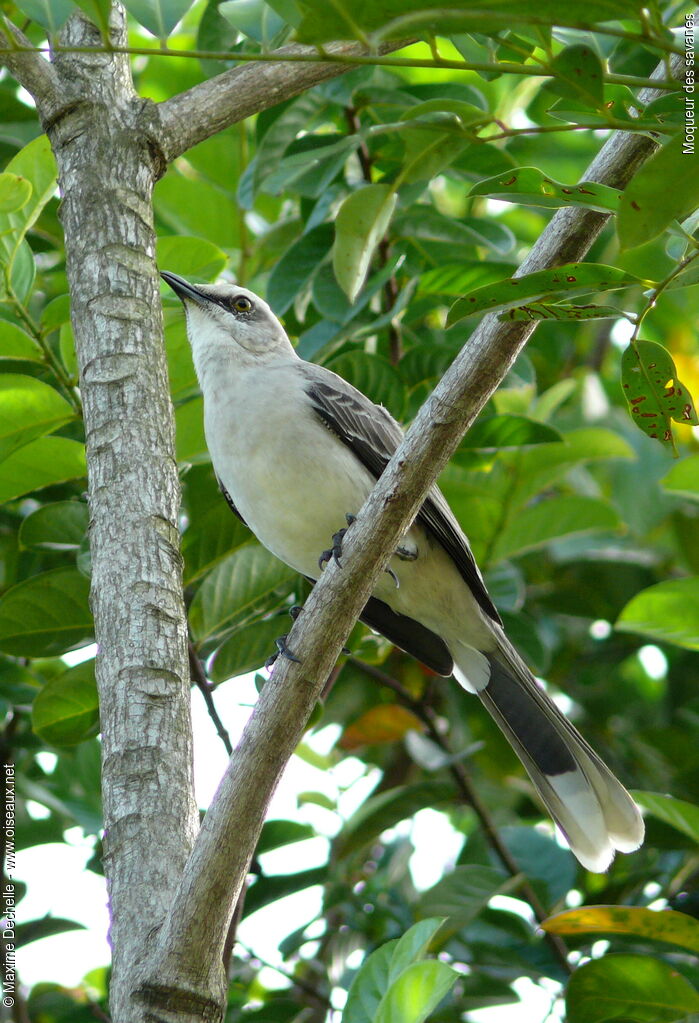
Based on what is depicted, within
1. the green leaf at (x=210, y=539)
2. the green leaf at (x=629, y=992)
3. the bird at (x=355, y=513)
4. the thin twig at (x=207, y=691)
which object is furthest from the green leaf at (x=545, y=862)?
the green leaf at (x=210, y=539)

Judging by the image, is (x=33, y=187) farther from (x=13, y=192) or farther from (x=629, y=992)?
(x=629, y=992)

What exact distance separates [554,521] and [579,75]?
9.13ft

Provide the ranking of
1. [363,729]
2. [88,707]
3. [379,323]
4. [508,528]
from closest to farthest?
[88,707] < [379,323] < [508,528] < [363,729]

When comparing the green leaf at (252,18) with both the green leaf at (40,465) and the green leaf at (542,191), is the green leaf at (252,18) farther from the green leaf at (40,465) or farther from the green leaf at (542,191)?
the green leaf at (40,465)

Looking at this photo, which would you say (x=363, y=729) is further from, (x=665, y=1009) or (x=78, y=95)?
(x=78, y=95)

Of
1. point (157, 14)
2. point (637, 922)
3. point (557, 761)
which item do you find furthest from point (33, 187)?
point (557, 761)

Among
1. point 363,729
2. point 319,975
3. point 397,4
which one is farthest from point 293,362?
point 397,4

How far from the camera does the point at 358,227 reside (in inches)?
103

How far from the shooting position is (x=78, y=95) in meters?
2.88

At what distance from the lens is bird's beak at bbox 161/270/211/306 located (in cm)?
371

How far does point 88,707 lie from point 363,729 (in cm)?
159

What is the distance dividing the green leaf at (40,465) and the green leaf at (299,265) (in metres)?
0.94

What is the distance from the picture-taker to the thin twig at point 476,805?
3837mm

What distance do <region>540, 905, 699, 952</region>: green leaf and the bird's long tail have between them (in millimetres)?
546
